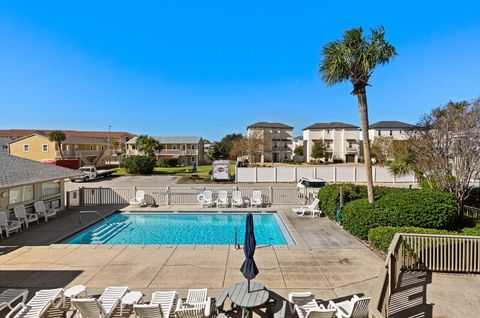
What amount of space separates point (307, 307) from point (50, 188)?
1592 centimetres

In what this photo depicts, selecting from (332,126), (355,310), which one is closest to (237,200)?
(355,310)

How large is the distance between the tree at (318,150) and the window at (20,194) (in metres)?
54.0

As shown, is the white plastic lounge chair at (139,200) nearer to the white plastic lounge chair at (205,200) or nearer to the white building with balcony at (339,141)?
the white plastic lounge chair at (205,200)

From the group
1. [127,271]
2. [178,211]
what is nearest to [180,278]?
[127,271]

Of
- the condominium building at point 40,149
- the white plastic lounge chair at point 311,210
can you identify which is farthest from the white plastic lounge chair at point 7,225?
the condominium building at point 40,149

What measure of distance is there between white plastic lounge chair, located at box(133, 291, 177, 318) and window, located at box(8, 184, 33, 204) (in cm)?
1112

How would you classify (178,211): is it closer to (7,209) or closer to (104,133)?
(7,209)

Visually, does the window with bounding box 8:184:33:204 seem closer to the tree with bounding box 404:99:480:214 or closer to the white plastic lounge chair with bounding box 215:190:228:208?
the white plastic lounge chair with bounding box 215:190:228:208

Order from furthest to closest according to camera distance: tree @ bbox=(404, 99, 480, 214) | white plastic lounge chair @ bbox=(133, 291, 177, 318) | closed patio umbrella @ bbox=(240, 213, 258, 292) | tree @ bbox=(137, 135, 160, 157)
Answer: tree @ bbox=(137, 135, 160, 157), tree @ bbox=(404, 99, 480, 214), closed patio umbrella @ bbox=(240, 213, 258, 292), white plastic lounge chair @ bbox=(133, 291, 177, 318)

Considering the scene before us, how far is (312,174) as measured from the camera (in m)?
33.7

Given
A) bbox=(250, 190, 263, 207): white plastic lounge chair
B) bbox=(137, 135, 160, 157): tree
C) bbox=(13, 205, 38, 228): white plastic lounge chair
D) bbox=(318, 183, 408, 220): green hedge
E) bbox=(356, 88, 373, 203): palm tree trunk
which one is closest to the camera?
bbox=(13, 205, 38, 228): white plastic lounge chair

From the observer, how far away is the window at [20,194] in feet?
42.4

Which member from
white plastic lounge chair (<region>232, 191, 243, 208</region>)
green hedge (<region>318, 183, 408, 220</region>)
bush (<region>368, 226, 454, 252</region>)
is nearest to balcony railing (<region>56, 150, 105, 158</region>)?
white plastic lounge chair (<region>232, 191, 243, 208</region>)

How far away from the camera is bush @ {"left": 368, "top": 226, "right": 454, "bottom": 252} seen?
29.9 feet
